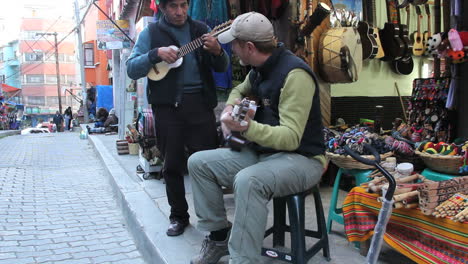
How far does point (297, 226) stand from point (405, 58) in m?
4.85

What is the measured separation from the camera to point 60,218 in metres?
4.44

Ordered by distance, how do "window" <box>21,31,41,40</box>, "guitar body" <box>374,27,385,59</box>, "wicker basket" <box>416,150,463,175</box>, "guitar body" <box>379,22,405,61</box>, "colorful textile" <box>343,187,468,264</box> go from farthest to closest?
"window" <box>21,31,41,40</box> < "guitar body" <box>379,22,405,61</box> < "guitar body" <box>374,27,385,59</box> < "wicker basket" <box>416,150,463,175</box> < "colorful textile" <box>343,187,468,264</box>

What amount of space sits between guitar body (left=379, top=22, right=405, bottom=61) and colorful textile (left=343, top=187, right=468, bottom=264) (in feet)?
12.1

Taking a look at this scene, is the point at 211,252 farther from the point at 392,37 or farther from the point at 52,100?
the point at 52,100

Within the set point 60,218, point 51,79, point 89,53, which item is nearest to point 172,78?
point 60,218

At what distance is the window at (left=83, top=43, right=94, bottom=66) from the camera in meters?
28.8

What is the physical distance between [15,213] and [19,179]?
2.23 meters

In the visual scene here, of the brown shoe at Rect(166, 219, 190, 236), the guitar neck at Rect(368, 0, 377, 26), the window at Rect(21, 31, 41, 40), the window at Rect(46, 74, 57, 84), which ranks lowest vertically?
the brown shoe at Rect(166, 219, 190, 236)

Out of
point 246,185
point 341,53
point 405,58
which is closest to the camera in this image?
point 246,185

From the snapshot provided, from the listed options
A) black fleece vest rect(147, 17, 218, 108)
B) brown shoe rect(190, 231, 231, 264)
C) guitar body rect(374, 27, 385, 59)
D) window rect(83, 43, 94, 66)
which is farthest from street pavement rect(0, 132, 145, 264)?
window rect(83, 43, 94, 66)

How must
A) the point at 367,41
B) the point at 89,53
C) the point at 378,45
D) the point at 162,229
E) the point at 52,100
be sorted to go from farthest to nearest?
the point at 52,100
the point at 89,53
the point at 378,45
the point at 367,41
the point at 162,229

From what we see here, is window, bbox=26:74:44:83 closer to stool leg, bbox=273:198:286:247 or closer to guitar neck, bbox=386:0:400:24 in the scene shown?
guitar neck, bbox=386:0:400:24

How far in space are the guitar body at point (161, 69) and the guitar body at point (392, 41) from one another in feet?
12.5

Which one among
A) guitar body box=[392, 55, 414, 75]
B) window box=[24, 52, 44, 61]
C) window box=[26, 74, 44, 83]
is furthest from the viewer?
window box=[26, 74, 44, 83]
